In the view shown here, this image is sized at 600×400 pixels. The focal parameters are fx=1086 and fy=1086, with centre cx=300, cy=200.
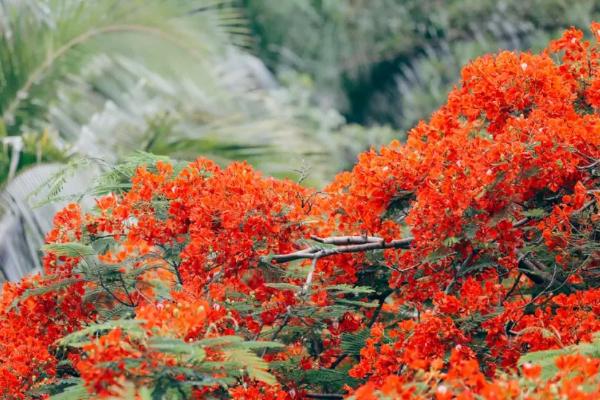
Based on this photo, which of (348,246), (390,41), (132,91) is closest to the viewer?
(348,246)

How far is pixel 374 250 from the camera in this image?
556 centimetres

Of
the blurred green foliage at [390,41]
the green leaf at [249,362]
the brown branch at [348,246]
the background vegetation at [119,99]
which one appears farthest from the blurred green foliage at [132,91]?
the blurred green foliage at [390,41]

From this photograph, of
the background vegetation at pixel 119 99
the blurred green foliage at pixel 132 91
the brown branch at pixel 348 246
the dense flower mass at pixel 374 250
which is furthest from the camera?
A: the blurred green foliage at pixel 132 91

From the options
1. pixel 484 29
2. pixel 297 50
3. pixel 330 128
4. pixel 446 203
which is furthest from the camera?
pixel 297 50

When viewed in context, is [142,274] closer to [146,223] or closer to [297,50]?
[146,223]

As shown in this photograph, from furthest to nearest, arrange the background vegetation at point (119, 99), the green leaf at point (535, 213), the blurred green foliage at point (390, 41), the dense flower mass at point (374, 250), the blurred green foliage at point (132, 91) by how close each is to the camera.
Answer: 1. the blurred green foliage at point (390, 41)
2. the blurred green foliage at point (132, 91)
3. the background vegetation at point (119, 99)
4. the green leaf at point (535, 213)
5. the dense flower mass at point (374, 250)

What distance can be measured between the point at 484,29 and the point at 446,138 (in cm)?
1527

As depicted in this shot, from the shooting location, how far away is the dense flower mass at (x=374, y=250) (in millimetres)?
4859

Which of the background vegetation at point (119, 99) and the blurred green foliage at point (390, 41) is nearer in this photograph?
the background vegetation at point (119, 99)

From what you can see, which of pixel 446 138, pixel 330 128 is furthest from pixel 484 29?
pixel 446 138

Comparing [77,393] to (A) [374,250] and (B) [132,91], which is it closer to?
(A) [374,250]

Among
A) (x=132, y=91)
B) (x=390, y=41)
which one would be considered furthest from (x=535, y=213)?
(x=390, y=41)

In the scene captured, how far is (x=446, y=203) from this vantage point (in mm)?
4902

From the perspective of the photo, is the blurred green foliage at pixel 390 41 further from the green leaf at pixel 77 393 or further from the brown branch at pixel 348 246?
the green leaf at pixel 77 393
